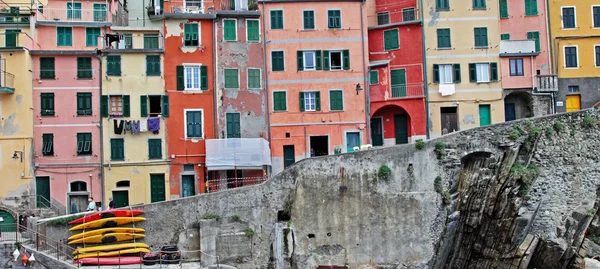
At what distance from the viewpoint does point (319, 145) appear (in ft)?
151

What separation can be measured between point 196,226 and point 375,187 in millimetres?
10221

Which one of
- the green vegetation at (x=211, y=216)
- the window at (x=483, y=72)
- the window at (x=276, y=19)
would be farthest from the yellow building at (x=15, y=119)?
the window at (x=483, y=72)

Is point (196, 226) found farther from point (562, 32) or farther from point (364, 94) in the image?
point (562, 32)

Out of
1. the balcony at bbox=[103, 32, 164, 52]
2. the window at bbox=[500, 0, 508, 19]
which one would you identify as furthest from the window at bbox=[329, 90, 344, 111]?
the window at bbox=[500, 0, 508, 19]

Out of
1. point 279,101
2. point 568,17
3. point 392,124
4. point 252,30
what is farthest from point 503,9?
point 252,30

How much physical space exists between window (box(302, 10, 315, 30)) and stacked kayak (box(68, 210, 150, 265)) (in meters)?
17.2

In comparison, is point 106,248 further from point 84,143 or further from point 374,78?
point 374,78

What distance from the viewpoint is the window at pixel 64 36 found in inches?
1763

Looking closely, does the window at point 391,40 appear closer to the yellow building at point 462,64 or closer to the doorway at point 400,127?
the yellow building at point 462,64

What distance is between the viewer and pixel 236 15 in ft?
151

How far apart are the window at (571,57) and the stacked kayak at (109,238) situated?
31.9m

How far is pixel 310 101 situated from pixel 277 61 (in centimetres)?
345

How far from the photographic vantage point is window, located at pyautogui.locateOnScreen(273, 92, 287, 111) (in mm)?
45688

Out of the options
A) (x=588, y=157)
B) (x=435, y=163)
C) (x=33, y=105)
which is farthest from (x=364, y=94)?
(x=33, y=105)
